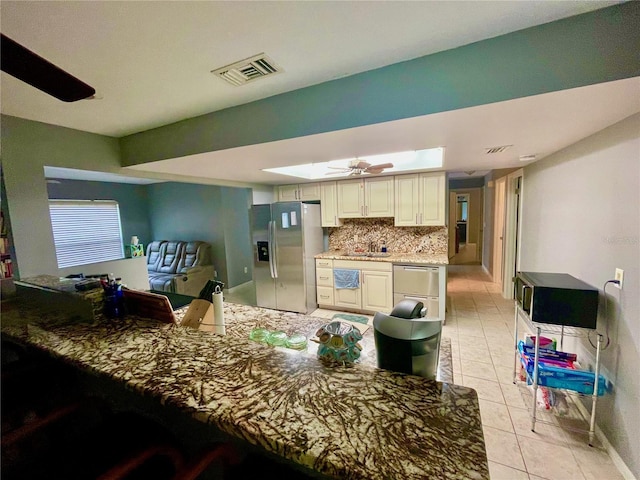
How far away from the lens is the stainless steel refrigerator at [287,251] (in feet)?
14.0

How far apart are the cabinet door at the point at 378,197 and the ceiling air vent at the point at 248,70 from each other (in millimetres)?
2785

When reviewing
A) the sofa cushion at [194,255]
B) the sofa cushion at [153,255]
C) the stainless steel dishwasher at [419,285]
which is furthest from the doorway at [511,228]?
the sofa cushion at [153,255]

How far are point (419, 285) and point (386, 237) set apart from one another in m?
1.07

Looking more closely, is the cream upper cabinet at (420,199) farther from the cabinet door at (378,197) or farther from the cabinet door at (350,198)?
the cabinet door at (350,198)

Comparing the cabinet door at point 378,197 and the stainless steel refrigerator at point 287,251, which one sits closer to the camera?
the cabinet door at point 378,197

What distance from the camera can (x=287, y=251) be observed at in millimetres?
4340

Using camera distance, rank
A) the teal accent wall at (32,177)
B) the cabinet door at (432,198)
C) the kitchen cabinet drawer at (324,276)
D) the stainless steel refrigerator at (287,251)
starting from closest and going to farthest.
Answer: the teal accent wall at (32,177) < the cabinet door at (432,198) < the stainless steel refrigerator at (287,251) < the kitchen cabinet drawer at (324,276)

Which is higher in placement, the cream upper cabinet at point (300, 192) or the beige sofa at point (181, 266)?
the cream upper cabinet at point (300, 192)

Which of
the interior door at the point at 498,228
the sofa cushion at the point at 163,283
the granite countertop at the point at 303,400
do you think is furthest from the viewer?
the sofa cushion at the point at 163,283

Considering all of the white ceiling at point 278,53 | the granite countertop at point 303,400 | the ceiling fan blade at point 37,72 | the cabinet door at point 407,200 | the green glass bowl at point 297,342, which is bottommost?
the green glass bowl at point 297,342

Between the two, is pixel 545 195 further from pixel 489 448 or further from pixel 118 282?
pixel 118 282

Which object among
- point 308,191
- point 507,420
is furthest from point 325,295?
point 507,420

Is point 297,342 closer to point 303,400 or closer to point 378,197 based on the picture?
point 303,400

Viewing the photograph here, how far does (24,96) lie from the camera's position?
69.8 inches
